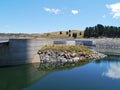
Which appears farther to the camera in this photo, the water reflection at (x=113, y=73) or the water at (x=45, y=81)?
the water reflection at (x=113, y=73)

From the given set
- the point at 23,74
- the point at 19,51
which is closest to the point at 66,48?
the point at 19,51

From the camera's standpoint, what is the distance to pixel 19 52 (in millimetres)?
60062

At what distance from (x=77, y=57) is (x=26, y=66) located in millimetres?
21703

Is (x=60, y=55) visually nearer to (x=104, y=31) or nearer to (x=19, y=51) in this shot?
(x=19, y=51)

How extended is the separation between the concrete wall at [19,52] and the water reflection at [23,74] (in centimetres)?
197

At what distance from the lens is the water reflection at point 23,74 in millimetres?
42531

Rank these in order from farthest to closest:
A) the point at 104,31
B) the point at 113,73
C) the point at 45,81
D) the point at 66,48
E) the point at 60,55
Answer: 1. the point at 104,31
2. the point at 66,48
3. the point at 60,55
4. the point at 113,73
5. the point at 45,81

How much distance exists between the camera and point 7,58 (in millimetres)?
58188

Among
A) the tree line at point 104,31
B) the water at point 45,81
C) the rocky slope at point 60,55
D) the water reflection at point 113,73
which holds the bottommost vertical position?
the water reflection at point 113,73

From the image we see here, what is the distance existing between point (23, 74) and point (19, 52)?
886 cm

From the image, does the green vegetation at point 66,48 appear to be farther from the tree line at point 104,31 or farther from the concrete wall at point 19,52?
the tree line at point 104,31

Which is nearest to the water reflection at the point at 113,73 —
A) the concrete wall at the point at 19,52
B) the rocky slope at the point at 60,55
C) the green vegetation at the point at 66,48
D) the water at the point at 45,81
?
the water at the point at 45,81

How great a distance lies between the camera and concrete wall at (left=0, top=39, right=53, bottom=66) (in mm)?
57938

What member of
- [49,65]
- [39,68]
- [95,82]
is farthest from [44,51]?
[95,82]
